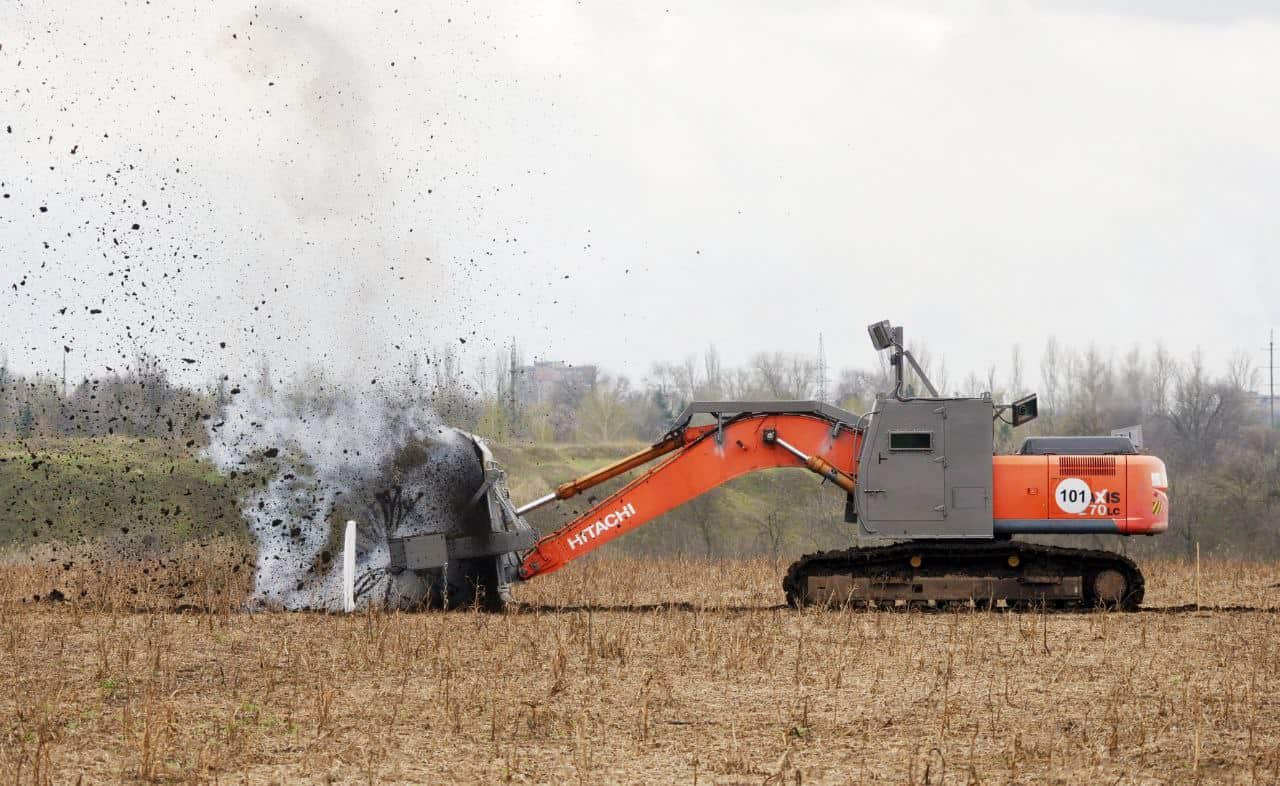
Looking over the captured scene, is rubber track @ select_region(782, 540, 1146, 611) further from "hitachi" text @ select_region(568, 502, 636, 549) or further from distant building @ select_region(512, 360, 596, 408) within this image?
distant building @ select_region(512, 360, 596, 408)

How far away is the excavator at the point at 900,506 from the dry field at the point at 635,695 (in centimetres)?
65

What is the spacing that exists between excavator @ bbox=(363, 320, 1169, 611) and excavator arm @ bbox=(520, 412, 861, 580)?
2 centimetres

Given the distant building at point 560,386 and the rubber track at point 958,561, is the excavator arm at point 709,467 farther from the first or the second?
the distant building at point 560,386

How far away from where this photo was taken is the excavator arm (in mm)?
18328

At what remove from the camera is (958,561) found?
1827 cm

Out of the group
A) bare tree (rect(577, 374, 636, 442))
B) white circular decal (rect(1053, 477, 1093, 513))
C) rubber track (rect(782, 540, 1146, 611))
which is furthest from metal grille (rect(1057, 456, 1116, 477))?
bare tree (rect(577, 374, 636, 442))

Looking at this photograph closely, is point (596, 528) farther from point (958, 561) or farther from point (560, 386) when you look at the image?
point (560, 386)

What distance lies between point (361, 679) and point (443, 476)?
20.3ft

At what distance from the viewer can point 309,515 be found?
19.5 m

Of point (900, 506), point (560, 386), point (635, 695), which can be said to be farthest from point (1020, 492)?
point (560, 386)

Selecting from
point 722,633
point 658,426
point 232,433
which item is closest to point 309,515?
point 232,433

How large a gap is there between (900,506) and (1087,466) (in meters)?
2.28

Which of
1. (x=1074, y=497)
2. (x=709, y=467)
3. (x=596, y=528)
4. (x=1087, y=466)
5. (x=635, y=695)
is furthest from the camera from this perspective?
(x=709, y=467)

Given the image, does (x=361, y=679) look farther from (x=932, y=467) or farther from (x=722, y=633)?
(x=932, y=467)
